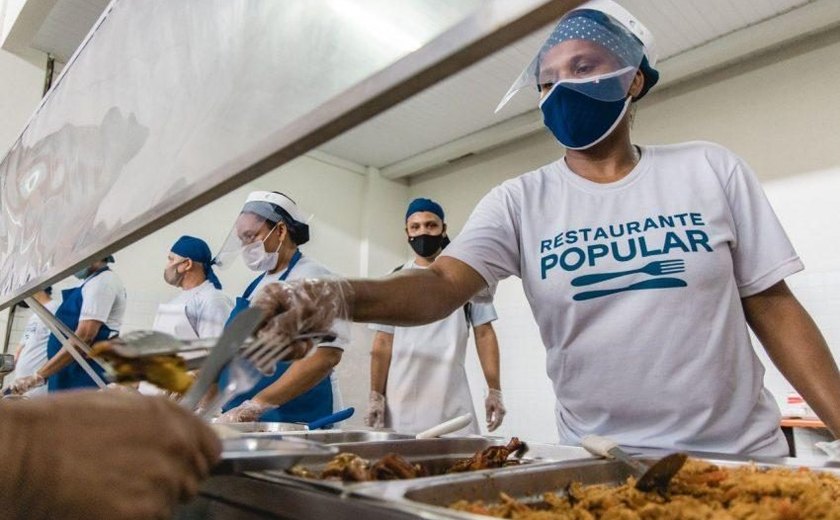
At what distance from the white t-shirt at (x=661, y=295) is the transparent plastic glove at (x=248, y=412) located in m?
1.01

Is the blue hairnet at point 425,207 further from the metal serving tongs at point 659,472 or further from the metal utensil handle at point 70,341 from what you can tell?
the metal serving tongs at point 659,472

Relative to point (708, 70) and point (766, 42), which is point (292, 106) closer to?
point (766, 42)

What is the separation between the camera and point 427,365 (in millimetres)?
3061

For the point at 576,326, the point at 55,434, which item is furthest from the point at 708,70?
the point at 55,434

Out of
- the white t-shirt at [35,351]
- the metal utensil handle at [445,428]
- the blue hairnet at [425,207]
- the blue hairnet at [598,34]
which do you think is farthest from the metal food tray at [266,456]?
the white t-shirt at [35,351]

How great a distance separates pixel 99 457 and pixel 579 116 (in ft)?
3.65

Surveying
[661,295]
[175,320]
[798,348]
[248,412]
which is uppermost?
[175,320]

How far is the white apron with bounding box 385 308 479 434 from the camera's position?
9.86ft

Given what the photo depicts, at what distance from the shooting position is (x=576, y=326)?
121 centimetres

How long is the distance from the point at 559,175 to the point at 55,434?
44.9 inches

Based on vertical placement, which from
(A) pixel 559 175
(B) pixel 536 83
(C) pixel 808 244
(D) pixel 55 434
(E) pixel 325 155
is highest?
(E) pixel 325 155

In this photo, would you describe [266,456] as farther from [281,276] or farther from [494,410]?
[494,410]

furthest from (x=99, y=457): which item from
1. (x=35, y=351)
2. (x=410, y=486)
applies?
(x=35, y=351)

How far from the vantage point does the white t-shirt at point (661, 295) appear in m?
1.12
